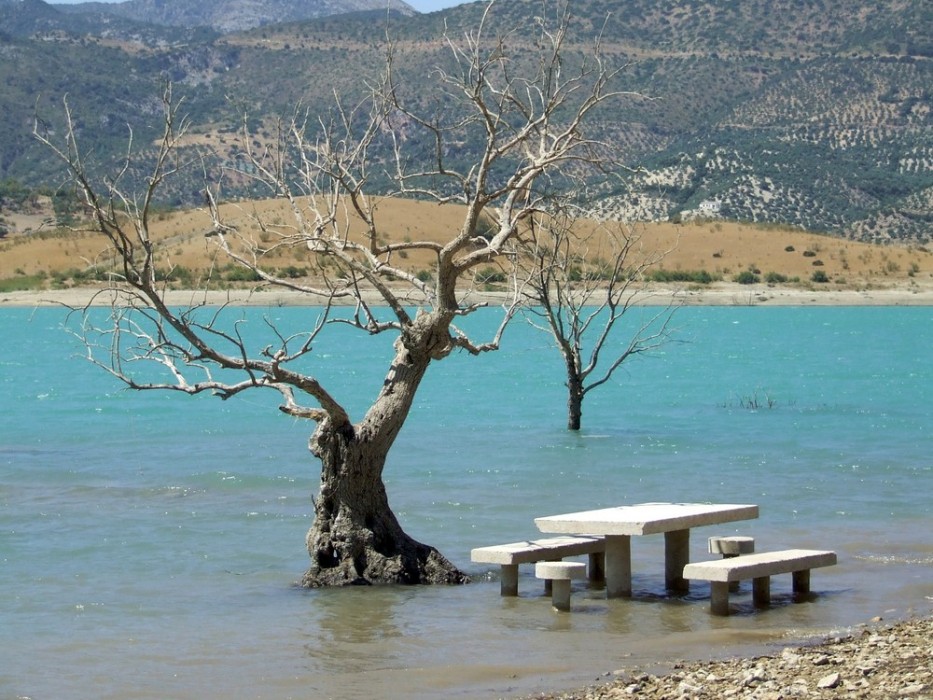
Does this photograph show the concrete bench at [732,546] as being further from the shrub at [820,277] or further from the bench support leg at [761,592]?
the shrub at [820,277]

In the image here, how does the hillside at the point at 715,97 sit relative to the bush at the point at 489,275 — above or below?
above

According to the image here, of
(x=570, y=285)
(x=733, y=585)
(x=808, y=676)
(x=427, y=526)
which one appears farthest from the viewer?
(x=570, y=285)

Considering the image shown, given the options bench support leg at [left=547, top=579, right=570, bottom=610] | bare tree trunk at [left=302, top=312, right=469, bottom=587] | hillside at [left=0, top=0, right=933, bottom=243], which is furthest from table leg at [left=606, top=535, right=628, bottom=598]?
hillside at [left=0, top=0, right=933, bottom=243]

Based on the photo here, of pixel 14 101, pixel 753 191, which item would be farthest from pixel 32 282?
pixel 14 101

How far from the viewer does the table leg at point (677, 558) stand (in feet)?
33.2

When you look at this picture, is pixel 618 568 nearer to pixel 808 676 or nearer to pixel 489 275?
pixel 808 676

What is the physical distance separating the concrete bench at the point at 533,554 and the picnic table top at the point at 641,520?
0.20m

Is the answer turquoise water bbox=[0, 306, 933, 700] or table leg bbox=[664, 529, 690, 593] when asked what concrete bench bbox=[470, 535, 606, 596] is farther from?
table leg bbox=[664, 529, 690, 593]

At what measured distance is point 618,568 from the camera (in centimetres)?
985

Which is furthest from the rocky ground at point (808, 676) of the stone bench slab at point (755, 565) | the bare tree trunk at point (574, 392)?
the bare tree trunk at point (574, 392)

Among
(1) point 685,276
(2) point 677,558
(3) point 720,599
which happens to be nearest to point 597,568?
(2) point 677,558

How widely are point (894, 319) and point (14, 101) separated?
10409 centimetres

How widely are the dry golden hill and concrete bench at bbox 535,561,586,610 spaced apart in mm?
48535

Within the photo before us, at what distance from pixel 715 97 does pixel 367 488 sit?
372 ft
